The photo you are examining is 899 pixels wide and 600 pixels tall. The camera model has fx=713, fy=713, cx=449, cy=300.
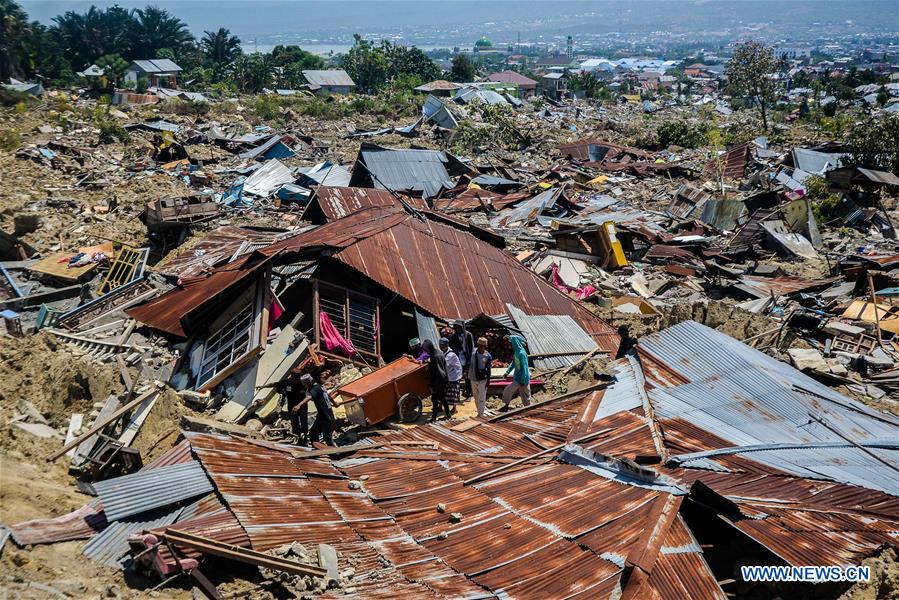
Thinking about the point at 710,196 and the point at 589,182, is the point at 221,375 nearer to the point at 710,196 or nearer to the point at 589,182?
the point at 710,196

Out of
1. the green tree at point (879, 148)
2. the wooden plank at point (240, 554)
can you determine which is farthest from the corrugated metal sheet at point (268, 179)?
the green tree at point (879, 148)

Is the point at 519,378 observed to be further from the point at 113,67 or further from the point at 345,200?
the point at 113,67

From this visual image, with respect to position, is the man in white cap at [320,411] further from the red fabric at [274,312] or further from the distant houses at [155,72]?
the distant houses at [155,72]

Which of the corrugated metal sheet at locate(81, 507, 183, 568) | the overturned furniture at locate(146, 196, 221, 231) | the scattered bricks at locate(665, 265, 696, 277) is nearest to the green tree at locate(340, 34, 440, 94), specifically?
the overturned furniture at locate(146, 196, 221, 231)

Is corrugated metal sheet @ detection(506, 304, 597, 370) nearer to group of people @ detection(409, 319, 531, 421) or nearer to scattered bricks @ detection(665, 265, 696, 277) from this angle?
group of people @ detection(409, 319, 531, 421)

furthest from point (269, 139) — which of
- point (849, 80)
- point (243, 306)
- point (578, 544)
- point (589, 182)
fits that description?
point (849, 80)

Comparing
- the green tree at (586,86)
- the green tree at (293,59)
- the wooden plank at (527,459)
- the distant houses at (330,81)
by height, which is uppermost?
the green tree at (293,59)
